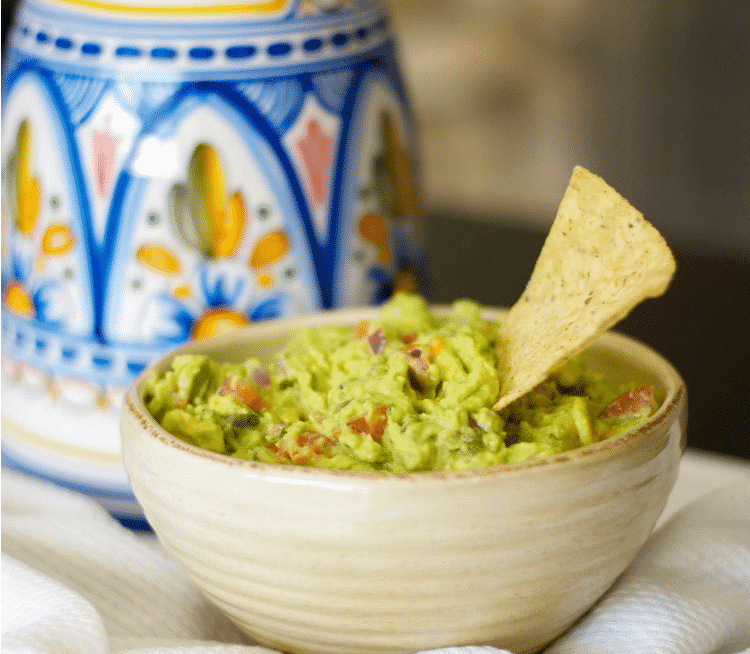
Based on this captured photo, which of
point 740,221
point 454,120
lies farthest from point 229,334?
point 454,120

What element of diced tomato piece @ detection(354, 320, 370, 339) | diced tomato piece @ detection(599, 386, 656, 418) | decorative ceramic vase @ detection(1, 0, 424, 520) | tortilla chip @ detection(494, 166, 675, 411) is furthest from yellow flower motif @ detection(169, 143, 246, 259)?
diced tomato piece @ detection(599, 386, 656, 418)

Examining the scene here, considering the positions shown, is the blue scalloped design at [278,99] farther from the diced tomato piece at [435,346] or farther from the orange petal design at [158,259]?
the diced tomato piece at [435,346]

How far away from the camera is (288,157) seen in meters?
1.22

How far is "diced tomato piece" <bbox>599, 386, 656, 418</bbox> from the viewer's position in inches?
37.6

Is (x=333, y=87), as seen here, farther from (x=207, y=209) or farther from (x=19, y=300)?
(x=19, y=300)

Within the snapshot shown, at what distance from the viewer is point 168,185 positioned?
1.19 meters

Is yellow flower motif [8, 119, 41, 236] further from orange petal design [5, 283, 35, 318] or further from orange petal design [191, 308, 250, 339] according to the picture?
orange petal design [191, 308, 250, 339]

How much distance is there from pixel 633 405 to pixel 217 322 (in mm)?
482

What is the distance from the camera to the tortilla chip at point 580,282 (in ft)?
2.78

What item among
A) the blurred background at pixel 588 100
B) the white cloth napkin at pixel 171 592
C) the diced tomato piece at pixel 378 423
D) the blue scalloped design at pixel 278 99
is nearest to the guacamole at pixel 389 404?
the diced tomato piece at pixel 378 423

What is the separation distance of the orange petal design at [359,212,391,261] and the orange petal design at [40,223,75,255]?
328mm

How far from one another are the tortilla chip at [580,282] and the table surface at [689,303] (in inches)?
16.9

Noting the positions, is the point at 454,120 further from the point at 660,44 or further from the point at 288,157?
the point at 288,157

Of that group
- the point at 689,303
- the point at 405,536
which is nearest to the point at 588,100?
the point at 689,303
